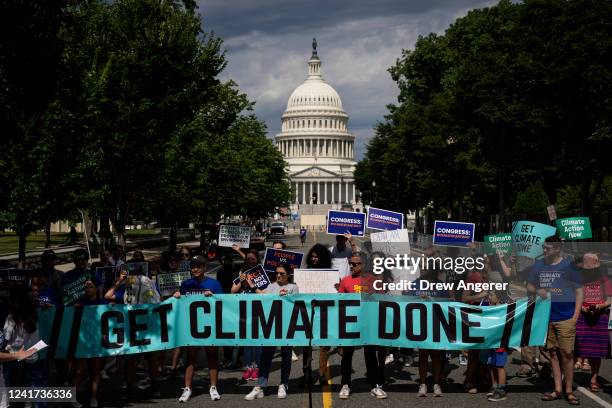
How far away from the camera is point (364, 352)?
1159cm

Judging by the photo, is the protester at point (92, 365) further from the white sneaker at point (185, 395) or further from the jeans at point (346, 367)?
the jeans at point (346, 367)

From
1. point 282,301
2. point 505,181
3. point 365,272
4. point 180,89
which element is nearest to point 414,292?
point 365,272

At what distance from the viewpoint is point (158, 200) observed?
4325 cm

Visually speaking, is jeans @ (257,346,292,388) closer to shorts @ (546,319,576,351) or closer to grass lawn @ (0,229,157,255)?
shorts @ (546,319,576,351)

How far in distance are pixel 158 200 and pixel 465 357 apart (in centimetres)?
3112

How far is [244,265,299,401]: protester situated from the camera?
11016mm

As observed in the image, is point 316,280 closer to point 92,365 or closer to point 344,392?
point 344,392

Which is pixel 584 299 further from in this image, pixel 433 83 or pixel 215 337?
pixel 433 83

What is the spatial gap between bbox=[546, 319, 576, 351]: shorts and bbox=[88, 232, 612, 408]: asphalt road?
66 cm

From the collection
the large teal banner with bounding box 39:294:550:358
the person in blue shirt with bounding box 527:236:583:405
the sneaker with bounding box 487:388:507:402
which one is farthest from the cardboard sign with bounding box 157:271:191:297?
the person in blue shirt with bounding box 527:236:583:405

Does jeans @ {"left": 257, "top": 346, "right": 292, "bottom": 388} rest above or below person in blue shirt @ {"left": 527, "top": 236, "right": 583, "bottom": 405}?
below

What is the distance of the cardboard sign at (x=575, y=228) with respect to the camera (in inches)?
621

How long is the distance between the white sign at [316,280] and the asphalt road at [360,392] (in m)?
1.22

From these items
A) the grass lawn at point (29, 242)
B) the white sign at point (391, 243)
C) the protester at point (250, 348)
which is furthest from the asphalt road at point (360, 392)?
the grass lawn at point (29, 242)
